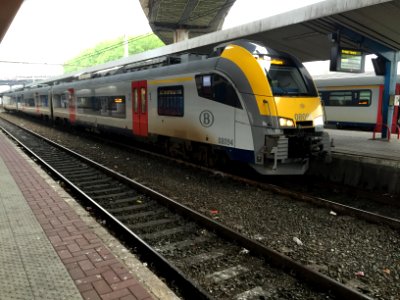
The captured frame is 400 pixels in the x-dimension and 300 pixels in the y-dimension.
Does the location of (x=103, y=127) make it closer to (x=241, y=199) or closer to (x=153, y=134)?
(x=153, y=134)

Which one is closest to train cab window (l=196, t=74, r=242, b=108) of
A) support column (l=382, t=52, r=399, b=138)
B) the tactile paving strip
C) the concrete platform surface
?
the concrete platform surface

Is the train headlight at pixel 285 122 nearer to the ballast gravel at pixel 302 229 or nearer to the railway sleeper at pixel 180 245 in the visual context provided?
the ballast gravel at pixel 302 229

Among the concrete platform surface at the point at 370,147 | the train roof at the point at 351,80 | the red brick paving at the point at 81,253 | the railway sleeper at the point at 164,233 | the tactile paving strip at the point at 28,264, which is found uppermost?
the train roof at the point at 351,80

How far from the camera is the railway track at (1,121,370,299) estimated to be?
12.6 ft

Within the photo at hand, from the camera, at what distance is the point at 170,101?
10.7 metres

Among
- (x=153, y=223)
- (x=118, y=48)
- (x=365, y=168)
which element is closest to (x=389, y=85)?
(x=365, y=168)

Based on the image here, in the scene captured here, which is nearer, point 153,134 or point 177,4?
point 153,134

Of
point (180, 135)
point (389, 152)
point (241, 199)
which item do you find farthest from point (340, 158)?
point (180, 135)

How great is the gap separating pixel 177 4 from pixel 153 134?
22684 mm

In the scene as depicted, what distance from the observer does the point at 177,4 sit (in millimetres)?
31281

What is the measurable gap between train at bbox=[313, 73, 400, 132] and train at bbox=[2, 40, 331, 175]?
9.49 metres

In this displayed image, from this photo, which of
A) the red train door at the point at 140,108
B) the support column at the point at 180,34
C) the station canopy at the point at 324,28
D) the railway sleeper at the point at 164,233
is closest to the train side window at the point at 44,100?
the station canopy at the point at 324,28

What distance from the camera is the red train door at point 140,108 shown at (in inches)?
478

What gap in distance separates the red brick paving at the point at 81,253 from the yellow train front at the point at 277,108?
409 centimetres
